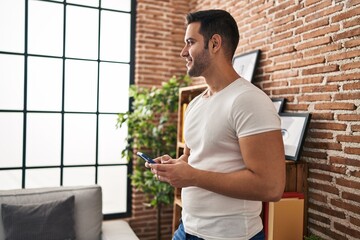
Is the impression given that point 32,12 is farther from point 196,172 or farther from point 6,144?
point 196,172

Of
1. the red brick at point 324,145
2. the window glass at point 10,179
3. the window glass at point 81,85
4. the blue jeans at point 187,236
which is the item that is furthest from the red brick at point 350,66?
the window glass at point 10,179

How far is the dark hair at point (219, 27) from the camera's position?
1.36m

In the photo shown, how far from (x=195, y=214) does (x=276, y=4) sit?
190 centimetres

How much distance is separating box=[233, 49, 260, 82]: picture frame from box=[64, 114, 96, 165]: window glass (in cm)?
177

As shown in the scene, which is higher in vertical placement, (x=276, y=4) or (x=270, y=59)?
(x=276, y=4)

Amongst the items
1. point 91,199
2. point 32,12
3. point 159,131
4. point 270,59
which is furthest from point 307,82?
point 32,12

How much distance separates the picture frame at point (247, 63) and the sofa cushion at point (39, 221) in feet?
6.14

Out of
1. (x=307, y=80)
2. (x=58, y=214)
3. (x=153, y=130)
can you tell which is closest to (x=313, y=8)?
(x=307, y=80)

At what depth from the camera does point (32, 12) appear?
329 centimetres

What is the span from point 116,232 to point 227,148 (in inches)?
74.4

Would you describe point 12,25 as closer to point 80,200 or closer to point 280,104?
point 80,200

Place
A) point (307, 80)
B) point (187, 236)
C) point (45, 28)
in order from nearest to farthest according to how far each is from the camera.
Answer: point (187, 236), point (307, 80), point (45, 28)

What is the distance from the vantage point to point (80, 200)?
2.72 metres

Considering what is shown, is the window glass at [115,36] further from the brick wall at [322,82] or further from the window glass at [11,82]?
the brick wall at [322,82]
